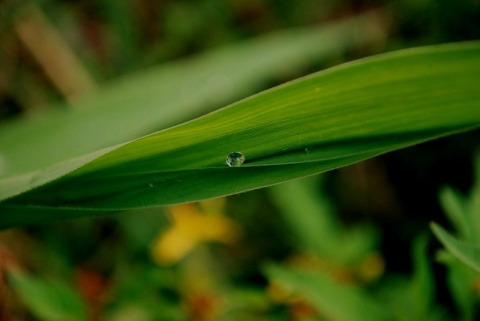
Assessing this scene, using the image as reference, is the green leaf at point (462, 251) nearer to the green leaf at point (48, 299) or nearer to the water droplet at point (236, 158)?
the water droplet at point (236, 158)

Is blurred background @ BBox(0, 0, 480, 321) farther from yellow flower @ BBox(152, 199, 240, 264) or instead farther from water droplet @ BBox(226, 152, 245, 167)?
water droplet @ BBox(226, 152, 245, 167)

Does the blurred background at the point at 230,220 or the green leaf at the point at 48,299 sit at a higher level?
the blurred background at the point at 230,220

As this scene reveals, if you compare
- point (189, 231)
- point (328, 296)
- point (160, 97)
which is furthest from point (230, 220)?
point (328, 296)

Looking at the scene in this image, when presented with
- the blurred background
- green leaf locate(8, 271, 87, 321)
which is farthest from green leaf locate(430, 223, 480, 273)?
green leaf locate(8, 271, 87, 321)

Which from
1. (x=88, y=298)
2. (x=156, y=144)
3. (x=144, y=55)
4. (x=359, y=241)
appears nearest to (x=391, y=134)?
(x=156, y=144)

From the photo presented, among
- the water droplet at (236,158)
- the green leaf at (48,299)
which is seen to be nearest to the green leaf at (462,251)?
the water droplet at (236,158)

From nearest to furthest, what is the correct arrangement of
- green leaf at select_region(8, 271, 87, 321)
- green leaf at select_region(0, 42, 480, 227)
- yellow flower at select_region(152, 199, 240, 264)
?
green leaf at select_region(0, 42, 480, 227) < green leaf at select_region(8, 271, 87, 321) < yellow flower at select_region(152, 199, 240, 264)

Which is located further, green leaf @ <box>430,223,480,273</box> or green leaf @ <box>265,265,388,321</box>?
green leaf @ <box>265,265,388,321</box>

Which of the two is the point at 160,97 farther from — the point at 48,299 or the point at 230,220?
the point at 48,299

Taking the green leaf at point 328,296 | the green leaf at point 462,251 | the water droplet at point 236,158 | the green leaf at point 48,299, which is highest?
the green leaf at point 328,296
